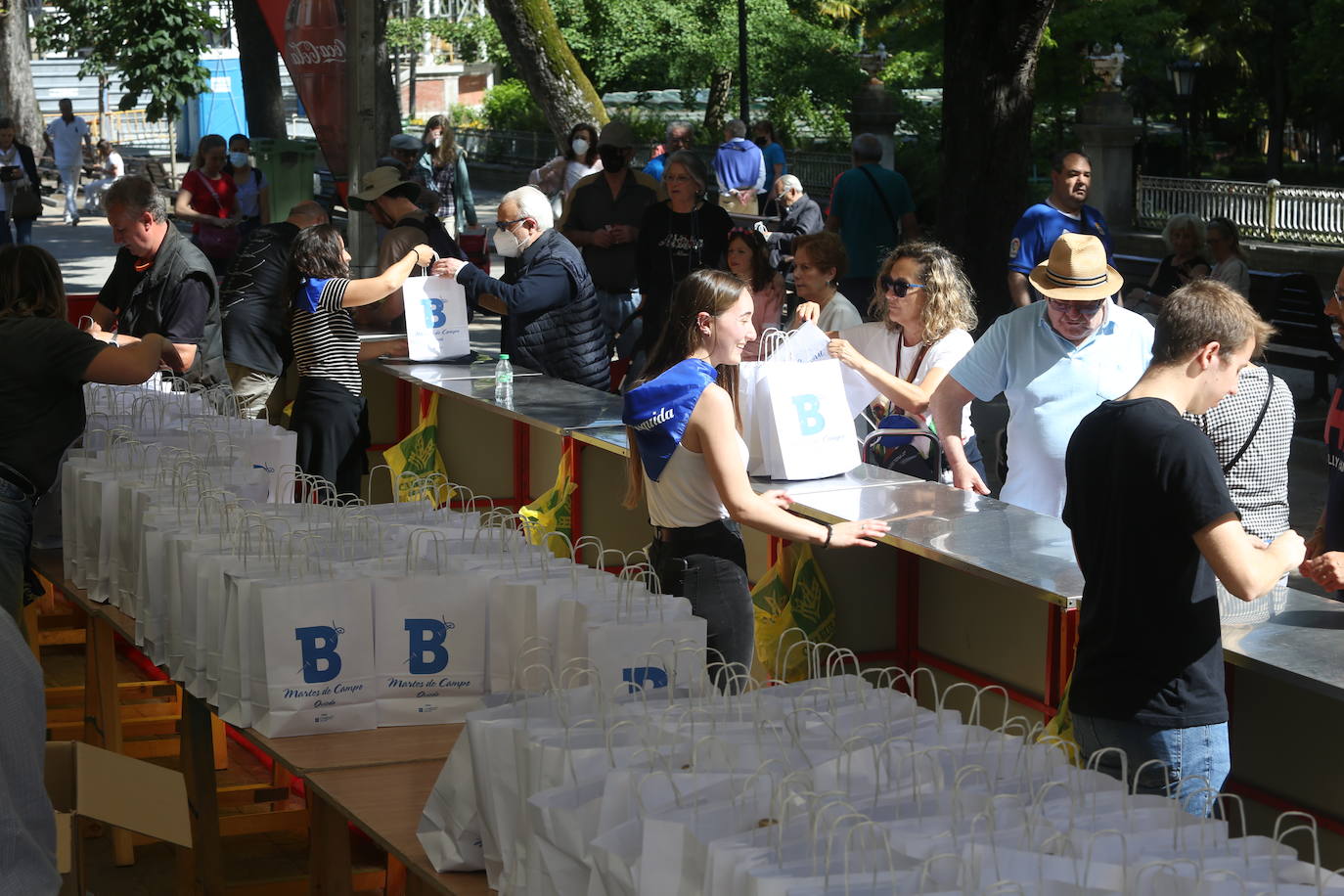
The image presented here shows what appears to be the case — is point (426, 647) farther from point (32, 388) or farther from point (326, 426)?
point (326, 426)

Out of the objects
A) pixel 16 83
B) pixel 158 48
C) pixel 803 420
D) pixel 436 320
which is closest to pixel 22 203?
pixel 436 320

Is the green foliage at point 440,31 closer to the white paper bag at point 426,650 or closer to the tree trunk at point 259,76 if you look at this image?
the tree trunk at point 259,76

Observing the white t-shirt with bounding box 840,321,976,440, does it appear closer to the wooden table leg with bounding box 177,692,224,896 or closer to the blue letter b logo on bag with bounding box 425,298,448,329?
the blue letter b logo on bag with bounding box 425,298,448,329

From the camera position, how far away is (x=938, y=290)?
258 inches

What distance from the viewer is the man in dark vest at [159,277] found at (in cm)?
733

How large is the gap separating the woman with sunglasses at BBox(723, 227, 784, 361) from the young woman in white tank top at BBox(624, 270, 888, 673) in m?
3.15

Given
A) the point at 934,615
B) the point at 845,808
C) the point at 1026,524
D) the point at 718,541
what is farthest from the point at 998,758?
the point at 934,615

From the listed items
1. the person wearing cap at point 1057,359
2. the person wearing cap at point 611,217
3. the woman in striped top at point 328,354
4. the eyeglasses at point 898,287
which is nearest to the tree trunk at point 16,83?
the person wearing cap at point 611,217

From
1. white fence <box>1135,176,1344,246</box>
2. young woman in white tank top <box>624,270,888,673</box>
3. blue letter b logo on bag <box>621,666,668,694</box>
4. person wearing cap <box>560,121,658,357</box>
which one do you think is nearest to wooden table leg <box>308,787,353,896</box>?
blue letter b logo on bag <box>621,666,668,694</box>

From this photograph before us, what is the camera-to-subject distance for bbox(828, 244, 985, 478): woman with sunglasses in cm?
649

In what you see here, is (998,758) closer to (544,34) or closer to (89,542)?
(89,542)

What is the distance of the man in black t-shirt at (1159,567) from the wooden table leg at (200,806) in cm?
261

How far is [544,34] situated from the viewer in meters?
17.2

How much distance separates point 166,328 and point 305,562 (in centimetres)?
335
